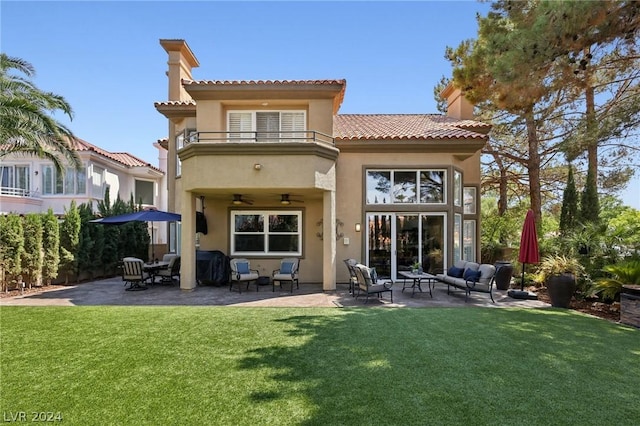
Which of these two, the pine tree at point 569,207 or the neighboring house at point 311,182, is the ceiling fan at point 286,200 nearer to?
the neighboring house at point 311,182

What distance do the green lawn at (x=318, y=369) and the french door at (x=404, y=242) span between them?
5029 mm

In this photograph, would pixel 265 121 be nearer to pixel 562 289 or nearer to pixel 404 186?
pixel 404 186

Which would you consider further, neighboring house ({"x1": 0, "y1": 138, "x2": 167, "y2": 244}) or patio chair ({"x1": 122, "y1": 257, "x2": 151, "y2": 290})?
neighboring house ({"x1": 0, "y1": 138, "x2": 167, "y2": 244})

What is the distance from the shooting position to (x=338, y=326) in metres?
7.79

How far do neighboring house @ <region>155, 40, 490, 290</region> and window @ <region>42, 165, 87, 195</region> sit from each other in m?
11.3

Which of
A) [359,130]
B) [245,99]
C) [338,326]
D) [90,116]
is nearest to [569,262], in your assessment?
[338,326]

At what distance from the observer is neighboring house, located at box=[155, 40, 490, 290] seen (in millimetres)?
11602

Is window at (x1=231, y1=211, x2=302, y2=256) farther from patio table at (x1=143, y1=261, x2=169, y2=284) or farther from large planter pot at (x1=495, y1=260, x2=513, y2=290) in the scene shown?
large planter pot at (x1=495, y1=260, x2=513, y2=290)

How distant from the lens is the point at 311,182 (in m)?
11.6

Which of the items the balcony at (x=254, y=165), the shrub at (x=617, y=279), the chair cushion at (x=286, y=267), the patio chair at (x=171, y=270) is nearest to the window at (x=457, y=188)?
the shrub at (x=617, y=279)

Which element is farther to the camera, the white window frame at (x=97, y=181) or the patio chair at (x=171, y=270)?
the white window frame at (x=97, y=181)

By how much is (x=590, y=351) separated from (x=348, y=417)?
555 cm

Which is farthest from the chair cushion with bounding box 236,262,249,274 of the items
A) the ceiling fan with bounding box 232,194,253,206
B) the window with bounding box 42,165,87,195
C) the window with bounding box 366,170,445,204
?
the window with bounding box 42,165,87,195

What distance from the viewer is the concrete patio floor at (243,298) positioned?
1021 centimetres
